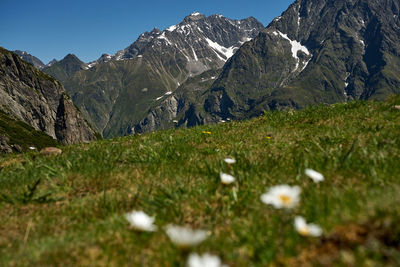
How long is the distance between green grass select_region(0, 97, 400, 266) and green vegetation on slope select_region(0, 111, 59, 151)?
16507cm

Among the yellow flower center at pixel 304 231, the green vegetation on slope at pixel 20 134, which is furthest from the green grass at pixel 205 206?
the green vegetation on slope at pixel 20 134

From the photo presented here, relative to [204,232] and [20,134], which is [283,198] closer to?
[204,232]

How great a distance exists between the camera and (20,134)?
552ft

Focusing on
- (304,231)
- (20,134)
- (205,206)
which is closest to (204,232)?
(304,231)

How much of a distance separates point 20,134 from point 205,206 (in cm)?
19299

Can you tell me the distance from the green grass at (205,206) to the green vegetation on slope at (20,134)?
165 metres

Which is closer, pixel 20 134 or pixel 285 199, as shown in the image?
pixel 285 199

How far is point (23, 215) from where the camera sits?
467 cm

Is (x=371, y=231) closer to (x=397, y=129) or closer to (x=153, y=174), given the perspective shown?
(x=153, y=174)

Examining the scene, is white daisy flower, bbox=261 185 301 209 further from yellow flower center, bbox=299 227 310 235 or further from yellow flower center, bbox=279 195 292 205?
yellow flower center, bbox=299 227 310 235

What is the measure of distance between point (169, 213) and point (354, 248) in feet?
7.67

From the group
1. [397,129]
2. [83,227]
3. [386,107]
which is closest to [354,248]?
[83,227]

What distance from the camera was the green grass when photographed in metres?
2.47

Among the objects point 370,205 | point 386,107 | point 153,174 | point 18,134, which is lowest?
point 18,134
